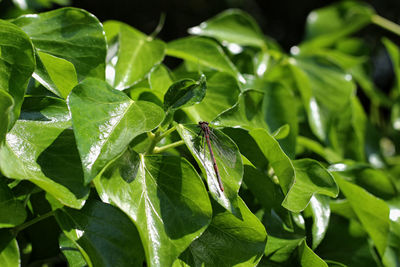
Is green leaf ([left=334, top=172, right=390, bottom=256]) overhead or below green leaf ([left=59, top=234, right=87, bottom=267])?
below

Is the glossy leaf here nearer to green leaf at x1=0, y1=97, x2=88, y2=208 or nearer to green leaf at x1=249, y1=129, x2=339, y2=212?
green leaf at x1=249, y1=129, x2=339, y2=212

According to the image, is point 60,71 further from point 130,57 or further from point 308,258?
point 308,258

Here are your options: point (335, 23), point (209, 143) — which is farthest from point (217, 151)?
point (335, 23)

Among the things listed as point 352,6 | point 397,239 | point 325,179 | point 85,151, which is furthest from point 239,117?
point 352,6

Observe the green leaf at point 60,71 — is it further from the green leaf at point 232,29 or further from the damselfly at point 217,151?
the green leaf at point 232,29

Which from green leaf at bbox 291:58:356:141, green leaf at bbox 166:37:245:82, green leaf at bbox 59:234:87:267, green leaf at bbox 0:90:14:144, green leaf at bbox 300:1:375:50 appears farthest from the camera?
green leaf at bbox 300:1:375:50

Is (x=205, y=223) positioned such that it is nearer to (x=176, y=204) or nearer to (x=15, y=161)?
(x=176, y=204)

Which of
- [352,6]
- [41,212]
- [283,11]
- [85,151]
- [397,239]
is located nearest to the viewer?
[85,151]

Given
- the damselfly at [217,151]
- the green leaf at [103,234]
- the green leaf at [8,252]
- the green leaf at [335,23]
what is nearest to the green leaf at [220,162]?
the damselfly at [217,151]

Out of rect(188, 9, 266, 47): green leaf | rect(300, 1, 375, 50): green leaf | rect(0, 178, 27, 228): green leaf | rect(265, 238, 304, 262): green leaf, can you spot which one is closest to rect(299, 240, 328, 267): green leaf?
rect(265, 238, 304, 262): green leaf
